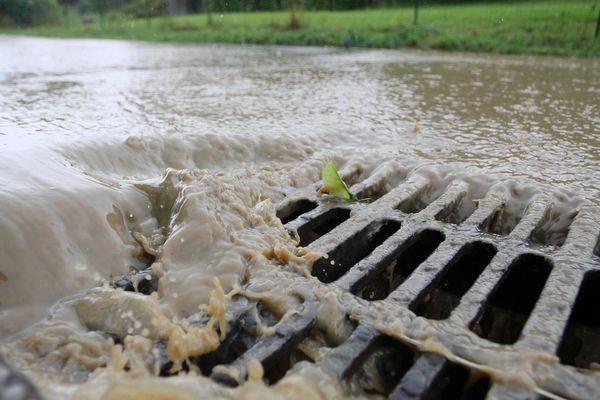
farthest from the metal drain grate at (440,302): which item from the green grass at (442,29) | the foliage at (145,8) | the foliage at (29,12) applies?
the foliage at (29,12)

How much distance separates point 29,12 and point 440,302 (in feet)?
64.4

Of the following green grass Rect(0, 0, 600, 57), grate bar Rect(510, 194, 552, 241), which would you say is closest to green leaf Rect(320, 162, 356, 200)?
grate bar Rect(510, 194, 552, 241)

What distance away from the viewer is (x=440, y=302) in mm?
1504

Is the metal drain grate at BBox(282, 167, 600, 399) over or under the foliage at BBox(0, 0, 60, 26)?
under

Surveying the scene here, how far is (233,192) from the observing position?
5.29 feet

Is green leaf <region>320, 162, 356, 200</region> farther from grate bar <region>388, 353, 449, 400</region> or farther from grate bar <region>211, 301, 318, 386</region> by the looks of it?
grate bar <region>388, 353, 449, 400</region>

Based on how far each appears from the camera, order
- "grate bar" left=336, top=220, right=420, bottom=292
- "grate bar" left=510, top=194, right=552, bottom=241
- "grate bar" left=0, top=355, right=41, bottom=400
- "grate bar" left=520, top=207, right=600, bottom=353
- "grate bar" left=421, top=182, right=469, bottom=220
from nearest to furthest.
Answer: "grate bar" left=0, top=355, right=41, bottom=400, "grate bar" left=520, top=207, right=600, bottom=353, "grate bar" left=336, top=220, right=420, bottom=292, "grate bar" left=510, top=194, right=552, bottom=241, "grate bar" left=421, top=182, right=469, bottom=220

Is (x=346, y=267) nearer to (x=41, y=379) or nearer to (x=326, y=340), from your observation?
(x=326, y=340)

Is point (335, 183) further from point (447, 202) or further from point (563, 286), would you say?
point (563, 286)

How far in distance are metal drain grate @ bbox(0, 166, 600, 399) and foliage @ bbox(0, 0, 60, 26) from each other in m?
17.4

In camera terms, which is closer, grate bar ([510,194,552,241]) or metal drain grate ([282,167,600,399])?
metal drain grate ([282,167,600,399])

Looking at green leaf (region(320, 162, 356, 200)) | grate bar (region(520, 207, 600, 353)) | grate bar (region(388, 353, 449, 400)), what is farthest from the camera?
green leaf (region(320, 162, 356, 200))

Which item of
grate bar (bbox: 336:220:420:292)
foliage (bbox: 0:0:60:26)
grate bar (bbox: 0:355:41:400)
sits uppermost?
foliage (bbox: 0:0:60:26)

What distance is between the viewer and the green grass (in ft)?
26.4
